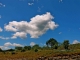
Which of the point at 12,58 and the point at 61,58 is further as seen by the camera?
the point at 12,58

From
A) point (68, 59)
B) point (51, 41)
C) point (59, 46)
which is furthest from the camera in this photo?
point (51, 41)

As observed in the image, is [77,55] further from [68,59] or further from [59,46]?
[59,46]

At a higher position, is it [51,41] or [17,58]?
[51,41]

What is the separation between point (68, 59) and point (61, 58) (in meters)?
2.11

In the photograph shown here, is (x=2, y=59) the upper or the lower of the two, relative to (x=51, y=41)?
lower

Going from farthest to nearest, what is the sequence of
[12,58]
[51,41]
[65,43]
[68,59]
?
[51,41], [65,43], [12,58], [68,59]

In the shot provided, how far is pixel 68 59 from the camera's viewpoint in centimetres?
5541

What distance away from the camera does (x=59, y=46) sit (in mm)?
112375

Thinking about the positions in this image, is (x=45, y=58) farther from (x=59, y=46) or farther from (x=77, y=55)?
(x=59, y=46)

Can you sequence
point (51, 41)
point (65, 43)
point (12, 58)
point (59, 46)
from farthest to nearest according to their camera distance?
point (51, 41) → point (59, 46) → point (65, 43) → point (12, 58)

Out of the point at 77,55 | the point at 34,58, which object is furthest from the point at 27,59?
the point at 77,55

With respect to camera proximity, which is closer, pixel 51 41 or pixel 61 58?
pixel 61 58

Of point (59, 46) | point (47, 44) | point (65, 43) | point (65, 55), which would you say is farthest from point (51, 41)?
point (65, 55)

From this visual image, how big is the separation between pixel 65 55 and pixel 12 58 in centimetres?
1680
